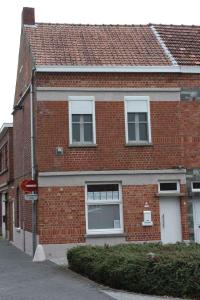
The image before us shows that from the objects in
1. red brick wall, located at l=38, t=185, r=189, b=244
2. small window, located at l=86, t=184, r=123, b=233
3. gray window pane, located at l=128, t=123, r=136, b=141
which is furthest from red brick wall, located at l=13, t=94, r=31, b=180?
gray window pane, located at l=128, t=123, r=136, b=141

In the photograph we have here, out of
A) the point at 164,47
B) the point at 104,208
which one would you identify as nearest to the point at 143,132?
the point at 104,208

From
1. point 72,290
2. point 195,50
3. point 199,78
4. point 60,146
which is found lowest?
point 72,290

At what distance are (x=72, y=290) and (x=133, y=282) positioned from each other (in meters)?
1.38

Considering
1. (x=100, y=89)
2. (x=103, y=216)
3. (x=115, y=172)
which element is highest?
(x=100, y=89)

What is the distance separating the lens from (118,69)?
2106 cm

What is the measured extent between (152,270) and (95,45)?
12.6 m

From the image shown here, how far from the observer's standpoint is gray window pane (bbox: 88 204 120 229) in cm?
2062

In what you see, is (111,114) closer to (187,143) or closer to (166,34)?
(187,143)

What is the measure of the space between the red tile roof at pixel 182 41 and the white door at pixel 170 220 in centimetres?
534

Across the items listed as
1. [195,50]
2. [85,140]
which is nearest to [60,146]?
[85,140]

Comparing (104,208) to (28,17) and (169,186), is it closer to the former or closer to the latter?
(169,186)

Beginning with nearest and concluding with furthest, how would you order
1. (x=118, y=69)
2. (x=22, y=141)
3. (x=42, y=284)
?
(x=42, y=284), (x=118, y=69), (x=22, y=141)

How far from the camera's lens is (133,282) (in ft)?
40.5

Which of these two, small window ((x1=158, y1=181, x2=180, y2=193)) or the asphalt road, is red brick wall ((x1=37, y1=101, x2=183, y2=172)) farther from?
the asphalt road
